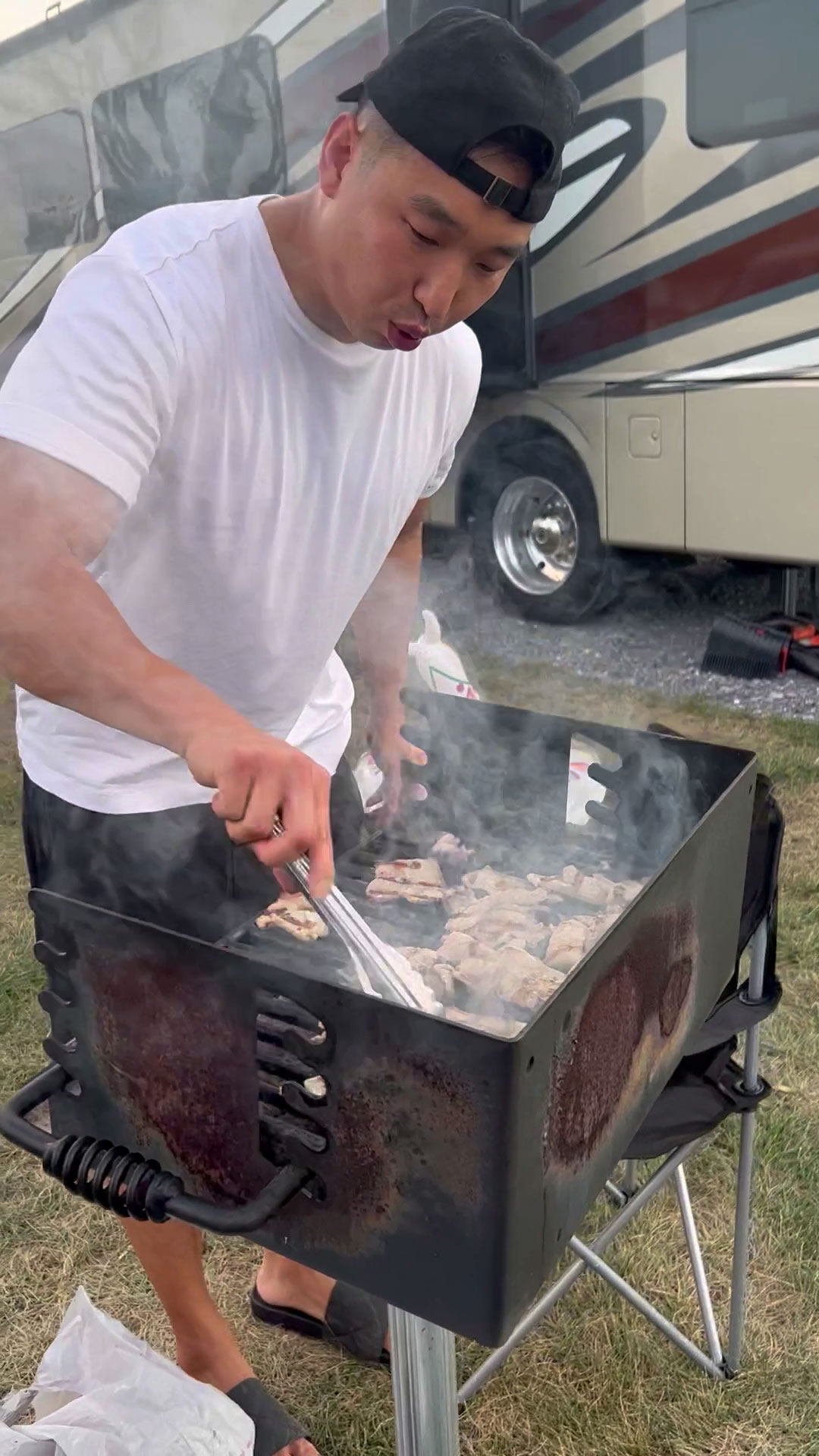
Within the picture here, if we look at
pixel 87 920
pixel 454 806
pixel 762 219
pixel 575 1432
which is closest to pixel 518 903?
pixel 454 806

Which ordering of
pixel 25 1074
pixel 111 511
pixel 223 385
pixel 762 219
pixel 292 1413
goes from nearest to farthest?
1. pixel 111 511
2. pixel 223 385
3. pixel 292 1413
4. pixel 25 1074
5. pixel 762 219

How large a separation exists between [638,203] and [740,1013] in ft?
14.3

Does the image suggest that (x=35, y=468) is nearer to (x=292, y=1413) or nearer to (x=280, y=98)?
(x=292, y=1413)

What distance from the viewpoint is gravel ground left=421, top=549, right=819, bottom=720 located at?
5.35 metres

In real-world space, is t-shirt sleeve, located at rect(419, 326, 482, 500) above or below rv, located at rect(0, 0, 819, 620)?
below

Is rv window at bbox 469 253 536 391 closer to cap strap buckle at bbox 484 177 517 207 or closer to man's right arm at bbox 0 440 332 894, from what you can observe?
cap strap buckle at bbox 484 177 517 207

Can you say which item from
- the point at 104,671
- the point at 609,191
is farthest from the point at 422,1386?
the point at 609,191

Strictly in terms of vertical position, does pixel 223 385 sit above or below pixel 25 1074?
above

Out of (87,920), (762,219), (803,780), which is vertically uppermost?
(762,219)

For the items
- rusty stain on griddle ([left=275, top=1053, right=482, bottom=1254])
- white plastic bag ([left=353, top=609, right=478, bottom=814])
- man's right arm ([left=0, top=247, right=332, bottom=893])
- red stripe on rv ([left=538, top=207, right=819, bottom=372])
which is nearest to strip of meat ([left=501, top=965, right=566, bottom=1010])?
rusty stain on griddle ([left=275, top=1053, right=482, bottom=1254])

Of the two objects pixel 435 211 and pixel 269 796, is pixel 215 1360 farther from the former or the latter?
pixel 435 211

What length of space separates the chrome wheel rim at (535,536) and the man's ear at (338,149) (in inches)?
184

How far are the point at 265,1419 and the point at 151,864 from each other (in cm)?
97

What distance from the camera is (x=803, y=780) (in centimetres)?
429
